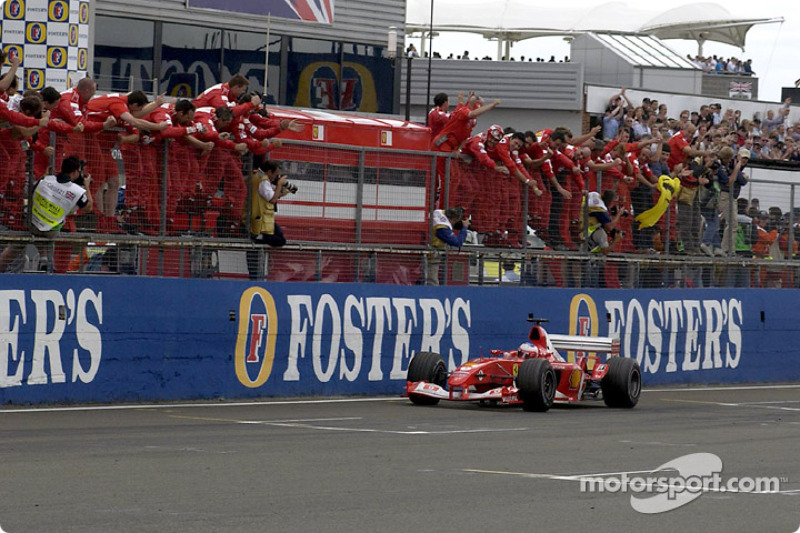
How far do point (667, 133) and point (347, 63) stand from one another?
397 inches

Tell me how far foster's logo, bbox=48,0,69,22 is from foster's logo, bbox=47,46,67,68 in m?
0.47

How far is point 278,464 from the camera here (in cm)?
1050

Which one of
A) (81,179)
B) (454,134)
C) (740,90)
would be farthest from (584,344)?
(740,90)

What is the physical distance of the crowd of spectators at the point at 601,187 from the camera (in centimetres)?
1908

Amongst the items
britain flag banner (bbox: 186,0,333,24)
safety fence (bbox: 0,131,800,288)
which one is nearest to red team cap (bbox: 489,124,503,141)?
safety fence (bbox: 0,131,800,288)

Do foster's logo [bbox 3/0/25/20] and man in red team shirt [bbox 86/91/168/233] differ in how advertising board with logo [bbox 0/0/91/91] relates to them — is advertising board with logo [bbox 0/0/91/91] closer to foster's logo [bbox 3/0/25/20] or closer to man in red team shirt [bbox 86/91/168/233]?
foster's logo [bbox 3/0/25/20]

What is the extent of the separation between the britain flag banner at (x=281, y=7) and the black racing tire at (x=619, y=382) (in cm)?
1914

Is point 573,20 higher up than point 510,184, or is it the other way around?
point 573,20

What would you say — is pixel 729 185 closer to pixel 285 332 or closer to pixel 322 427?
pixel 285 332

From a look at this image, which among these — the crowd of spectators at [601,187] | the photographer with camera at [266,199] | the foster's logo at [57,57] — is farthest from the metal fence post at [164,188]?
the foster's logo at [57,57]

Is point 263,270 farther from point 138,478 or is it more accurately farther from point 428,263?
point 138,478

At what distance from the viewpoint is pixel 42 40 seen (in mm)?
22750

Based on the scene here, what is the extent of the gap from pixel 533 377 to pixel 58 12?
11319 mm

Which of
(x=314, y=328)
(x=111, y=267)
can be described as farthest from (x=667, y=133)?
(x=111, y=267)
